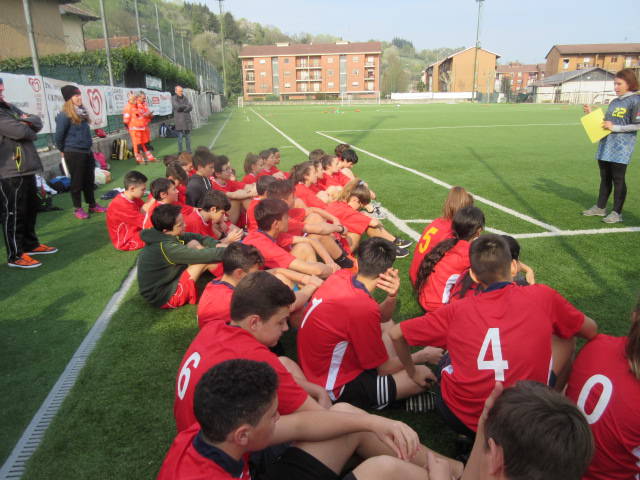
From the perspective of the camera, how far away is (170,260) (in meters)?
4.27

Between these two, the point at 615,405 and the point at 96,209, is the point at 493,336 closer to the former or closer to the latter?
the point at 615,405

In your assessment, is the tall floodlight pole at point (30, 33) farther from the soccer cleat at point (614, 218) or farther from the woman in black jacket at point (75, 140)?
the soccer cleat at point (614, 218)

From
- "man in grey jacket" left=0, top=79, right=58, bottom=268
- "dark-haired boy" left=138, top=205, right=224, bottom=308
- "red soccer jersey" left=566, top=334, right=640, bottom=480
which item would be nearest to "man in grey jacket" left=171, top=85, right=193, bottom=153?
"man in grey jacket" left=0, top=79, right=58, bottom=268

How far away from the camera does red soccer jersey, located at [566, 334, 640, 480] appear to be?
189 cm

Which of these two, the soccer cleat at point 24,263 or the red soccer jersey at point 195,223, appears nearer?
the red soccer jersey at point 195,223

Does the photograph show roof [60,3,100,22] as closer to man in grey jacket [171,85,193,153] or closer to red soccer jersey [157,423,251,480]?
man in grey jacket [171,85,193,153]

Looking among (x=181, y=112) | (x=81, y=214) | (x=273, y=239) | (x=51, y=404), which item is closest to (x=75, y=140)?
(x=81, y=214)

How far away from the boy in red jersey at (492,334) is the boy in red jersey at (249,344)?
2.33ft

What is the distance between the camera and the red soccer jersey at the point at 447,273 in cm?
387

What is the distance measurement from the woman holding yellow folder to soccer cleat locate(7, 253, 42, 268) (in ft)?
27.3

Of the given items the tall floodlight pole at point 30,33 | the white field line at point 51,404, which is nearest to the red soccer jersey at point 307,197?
the white field line at point 51,404

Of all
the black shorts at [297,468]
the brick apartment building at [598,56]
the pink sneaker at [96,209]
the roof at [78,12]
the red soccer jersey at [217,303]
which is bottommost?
the pink sneaker at [96,209]

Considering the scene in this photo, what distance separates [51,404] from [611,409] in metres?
3.50

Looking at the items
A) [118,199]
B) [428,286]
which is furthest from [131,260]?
[428,286]
